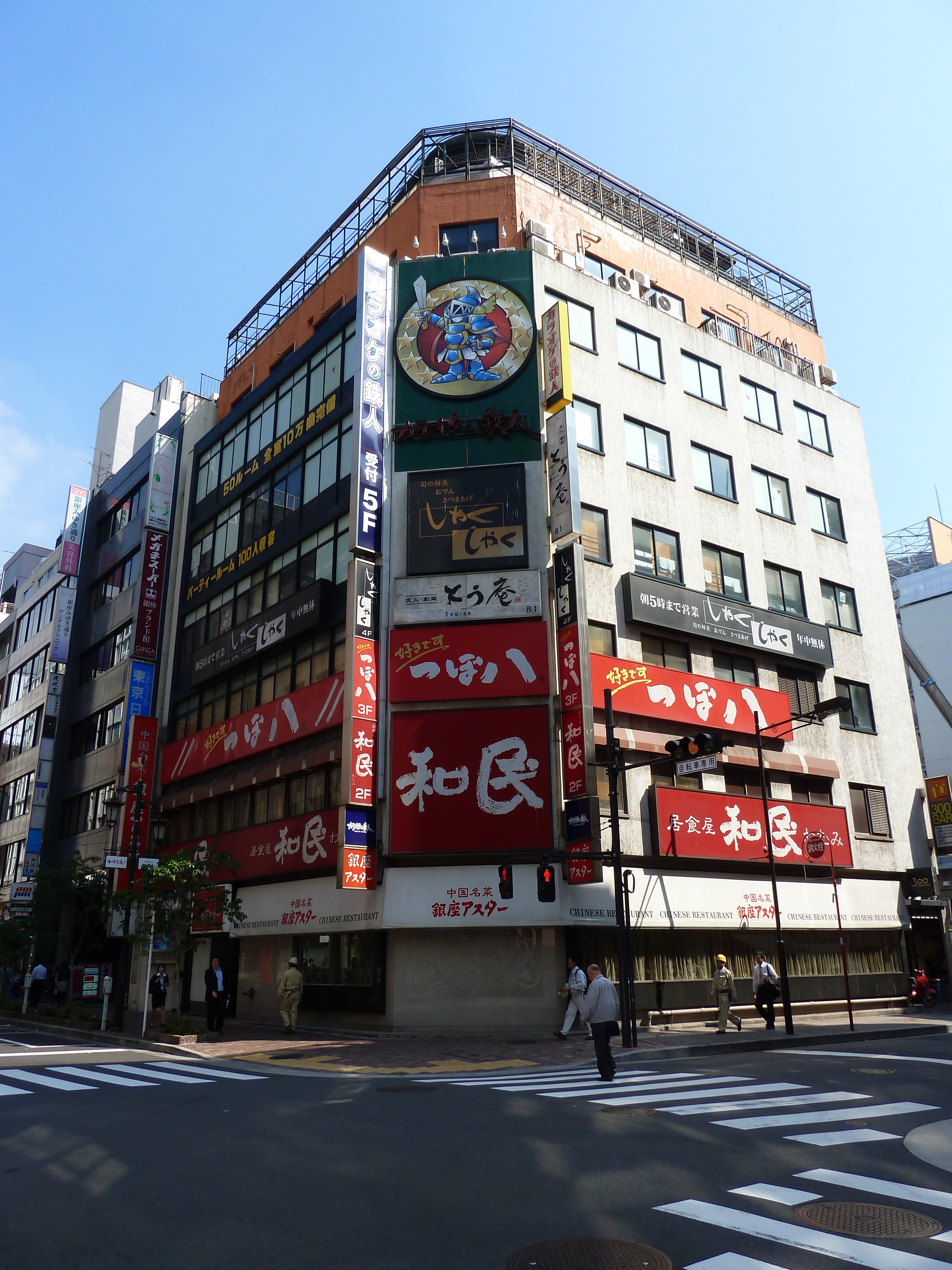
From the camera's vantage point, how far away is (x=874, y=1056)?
60.8 feet

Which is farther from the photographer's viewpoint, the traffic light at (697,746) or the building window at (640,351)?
the building window at (640,351)

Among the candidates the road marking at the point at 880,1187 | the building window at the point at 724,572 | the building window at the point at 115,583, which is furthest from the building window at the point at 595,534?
the building window at the point at 115,583

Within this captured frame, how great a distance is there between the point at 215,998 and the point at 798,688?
73.2ft

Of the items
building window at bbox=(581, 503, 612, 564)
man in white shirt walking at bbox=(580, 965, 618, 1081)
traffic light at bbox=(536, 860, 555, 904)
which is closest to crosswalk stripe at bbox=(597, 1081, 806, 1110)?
man in white shirt walking at bbox=(580, 965, 618, 1081)

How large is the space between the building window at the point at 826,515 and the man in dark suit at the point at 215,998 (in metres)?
27.0

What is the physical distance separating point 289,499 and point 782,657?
739 inches

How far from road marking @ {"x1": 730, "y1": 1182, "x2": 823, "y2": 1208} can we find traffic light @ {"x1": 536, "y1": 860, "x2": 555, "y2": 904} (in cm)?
1178

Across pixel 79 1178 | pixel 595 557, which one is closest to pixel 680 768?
pixel 595 557

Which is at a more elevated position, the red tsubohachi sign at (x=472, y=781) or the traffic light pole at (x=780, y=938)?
the red tsubohachi sign at (x=472, y=781)

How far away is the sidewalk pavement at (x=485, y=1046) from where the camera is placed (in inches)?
720

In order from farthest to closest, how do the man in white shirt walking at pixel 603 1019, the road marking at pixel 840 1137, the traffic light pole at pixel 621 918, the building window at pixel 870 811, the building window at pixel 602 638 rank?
the building window at pixel 870 811
the building window at pixel 602 638
the traffic light pole at pixel 621 918
the man in white shirt walking at pixel 603 1019
the road marking at pixel 840 1137

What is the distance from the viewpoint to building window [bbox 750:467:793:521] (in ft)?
117

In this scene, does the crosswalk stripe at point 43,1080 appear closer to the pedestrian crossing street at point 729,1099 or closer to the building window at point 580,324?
the pedestrian crossing street at point 729,1099

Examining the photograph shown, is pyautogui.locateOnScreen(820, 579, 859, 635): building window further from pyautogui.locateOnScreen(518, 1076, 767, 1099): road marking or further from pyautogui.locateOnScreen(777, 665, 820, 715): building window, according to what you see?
pyautogui.locateOnScreen(518, 1076, 767, 1099): road marking
